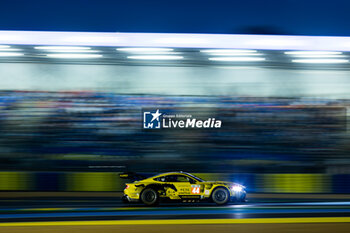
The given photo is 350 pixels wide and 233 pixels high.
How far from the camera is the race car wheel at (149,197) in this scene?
1039cm

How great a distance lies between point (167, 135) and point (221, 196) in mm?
5354

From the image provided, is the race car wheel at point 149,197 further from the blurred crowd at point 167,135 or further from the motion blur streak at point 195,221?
the blurred crowd at point 167,135

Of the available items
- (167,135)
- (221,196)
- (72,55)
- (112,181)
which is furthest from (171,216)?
(72,55)

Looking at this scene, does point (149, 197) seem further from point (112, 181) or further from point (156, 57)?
point (156, 57)

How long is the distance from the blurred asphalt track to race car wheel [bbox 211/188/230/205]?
0.19 metres

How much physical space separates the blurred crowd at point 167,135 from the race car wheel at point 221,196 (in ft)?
15.2

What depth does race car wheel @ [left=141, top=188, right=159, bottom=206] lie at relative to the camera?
409 inches

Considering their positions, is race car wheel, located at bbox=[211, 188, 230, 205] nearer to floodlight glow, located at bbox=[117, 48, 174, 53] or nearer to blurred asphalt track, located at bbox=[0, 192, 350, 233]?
blurred asphalt track, located at bbox=[0, 192, 350, 233]

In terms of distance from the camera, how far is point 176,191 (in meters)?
10.5

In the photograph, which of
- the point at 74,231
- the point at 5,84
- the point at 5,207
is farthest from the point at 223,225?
the point at 5,84

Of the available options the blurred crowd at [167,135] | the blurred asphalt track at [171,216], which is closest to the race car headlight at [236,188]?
the blurred asphalt track at [171,216]

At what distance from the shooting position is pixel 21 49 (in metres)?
14.5

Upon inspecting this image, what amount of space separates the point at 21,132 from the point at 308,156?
33.4 feet

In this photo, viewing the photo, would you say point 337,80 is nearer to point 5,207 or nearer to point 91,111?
point 91,111
